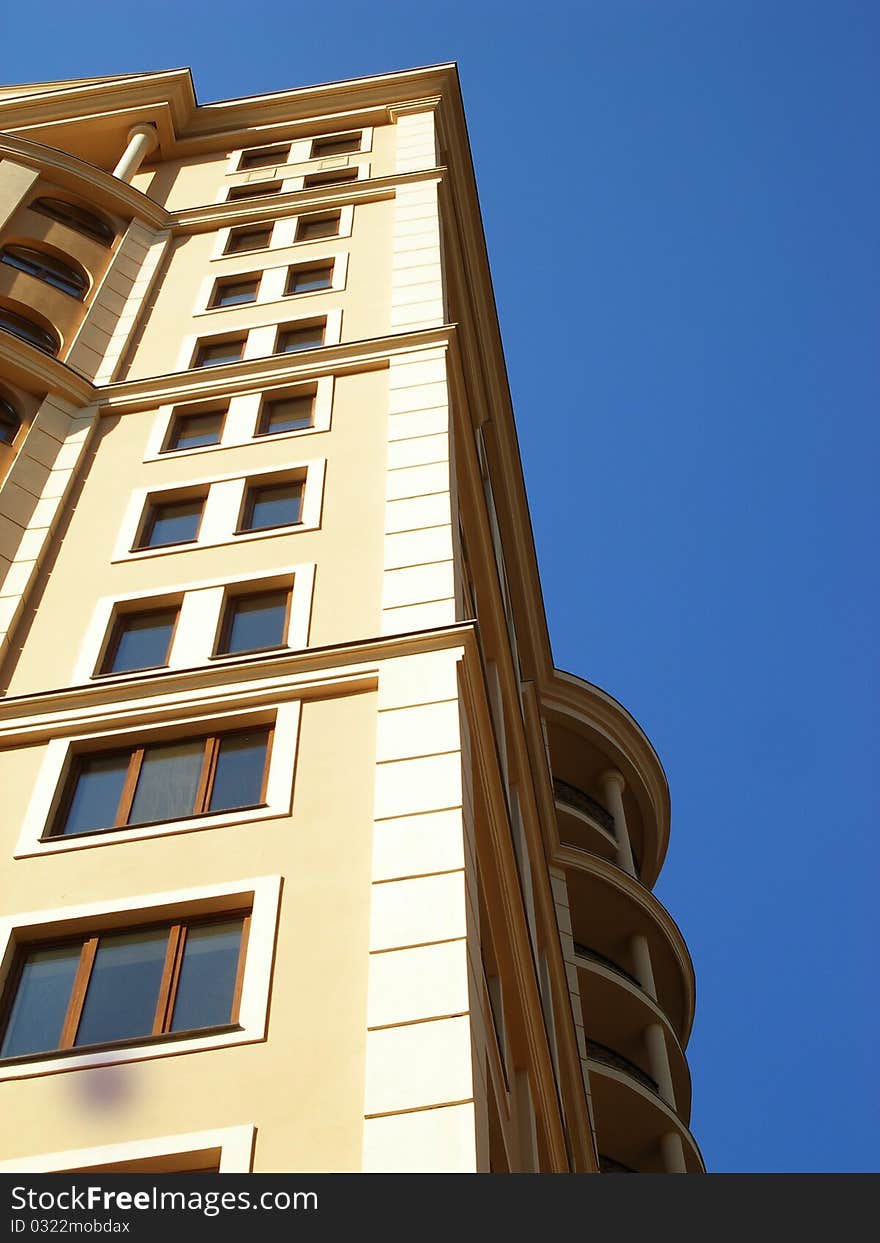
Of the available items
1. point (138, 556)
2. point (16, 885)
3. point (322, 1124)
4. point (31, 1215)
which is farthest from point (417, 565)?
point (31, 1215)


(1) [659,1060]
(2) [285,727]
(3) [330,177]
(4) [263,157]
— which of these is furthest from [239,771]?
(4) [263,157]

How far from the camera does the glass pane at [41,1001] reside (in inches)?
484

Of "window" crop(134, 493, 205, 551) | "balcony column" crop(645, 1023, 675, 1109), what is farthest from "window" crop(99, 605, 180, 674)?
"balcony column" crop(645, 1023, 675, 1109)

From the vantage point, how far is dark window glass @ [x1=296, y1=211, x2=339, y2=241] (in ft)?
101

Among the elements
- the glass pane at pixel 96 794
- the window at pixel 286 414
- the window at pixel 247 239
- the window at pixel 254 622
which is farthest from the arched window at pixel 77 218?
the glass pane at pixel 96 794

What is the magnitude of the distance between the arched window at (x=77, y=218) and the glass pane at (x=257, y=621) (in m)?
15.2

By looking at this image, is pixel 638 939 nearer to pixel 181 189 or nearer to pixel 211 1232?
pixel 181 189

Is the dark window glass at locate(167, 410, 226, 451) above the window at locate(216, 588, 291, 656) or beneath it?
above

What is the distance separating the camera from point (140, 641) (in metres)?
17.8

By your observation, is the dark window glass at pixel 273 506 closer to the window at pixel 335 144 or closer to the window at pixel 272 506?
the window at pixel 272 506

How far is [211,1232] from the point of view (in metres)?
8.29

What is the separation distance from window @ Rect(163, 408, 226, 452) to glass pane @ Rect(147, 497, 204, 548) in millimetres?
1808

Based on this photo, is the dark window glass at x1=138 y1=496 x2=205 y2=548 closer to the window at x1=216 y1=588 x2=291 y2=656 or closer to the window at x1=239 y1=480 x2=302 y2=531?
the window at x1=239 y1=480 x2=302 y2=531

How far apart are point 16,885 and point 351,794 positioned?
318 cm
